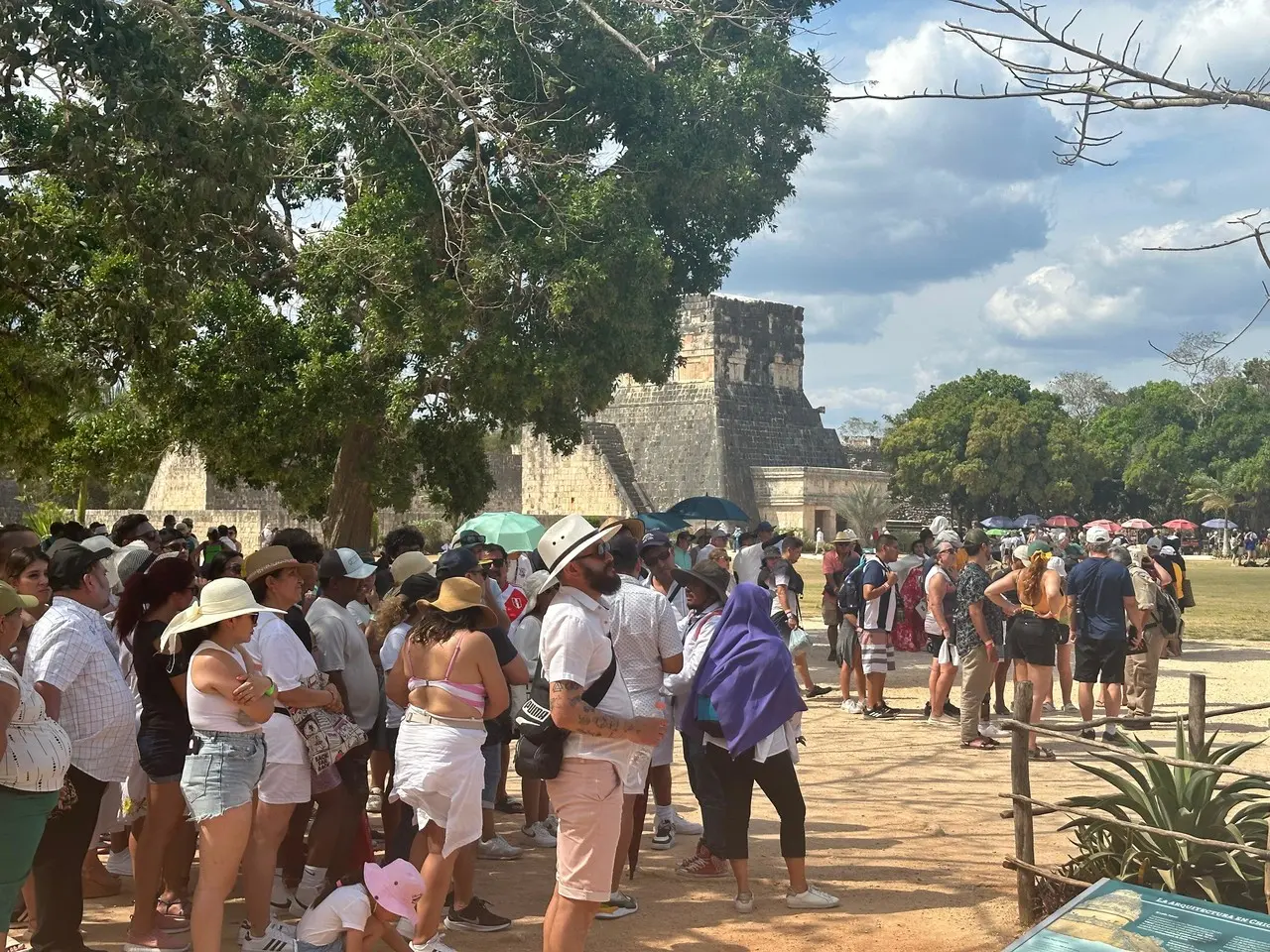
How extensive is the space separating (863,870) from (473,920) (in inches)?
79.7

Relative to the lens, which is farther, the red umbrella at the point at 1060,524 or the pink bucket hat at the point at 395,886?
the red umbrella at the point at 1060,524

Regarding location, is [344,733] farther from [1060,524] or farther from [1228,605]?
[1060,524]

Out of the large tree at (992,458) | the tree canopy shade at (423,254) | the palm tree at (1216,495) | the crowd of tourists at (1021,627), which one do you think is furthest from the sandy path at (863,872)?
the palm tree at (1216,495)

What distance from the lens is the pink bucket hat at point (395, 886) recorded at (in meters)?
4.35

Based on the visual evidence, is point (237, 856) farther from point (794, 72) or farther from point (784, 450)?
point (784, 450)

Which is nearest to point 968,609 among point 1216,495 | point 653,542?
point 653,542

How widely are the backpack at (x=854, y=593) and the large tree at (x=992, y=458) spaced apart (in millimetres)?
40975

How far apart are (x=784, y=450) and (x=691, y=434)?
3.81 meters

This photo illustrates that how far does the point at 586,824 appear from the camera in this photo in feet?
13.8

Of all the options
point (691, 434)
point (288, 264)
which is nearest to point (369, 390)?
point (288, 264)

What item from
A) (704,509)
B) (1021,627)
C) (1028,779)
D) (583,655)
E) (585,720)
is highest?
(704,509)

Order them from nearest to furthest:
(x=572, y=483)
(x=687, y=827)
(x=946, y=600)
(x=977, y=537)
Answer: (x=687, y=827) < (x=946, y=600) < (x=977, y=537) < (x=572, y=483)

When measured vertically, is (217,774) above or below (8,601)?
below

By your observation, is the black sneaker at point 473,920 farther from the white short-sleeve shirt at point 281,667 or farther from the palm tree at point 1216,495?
the palm tree at point 1216,495
